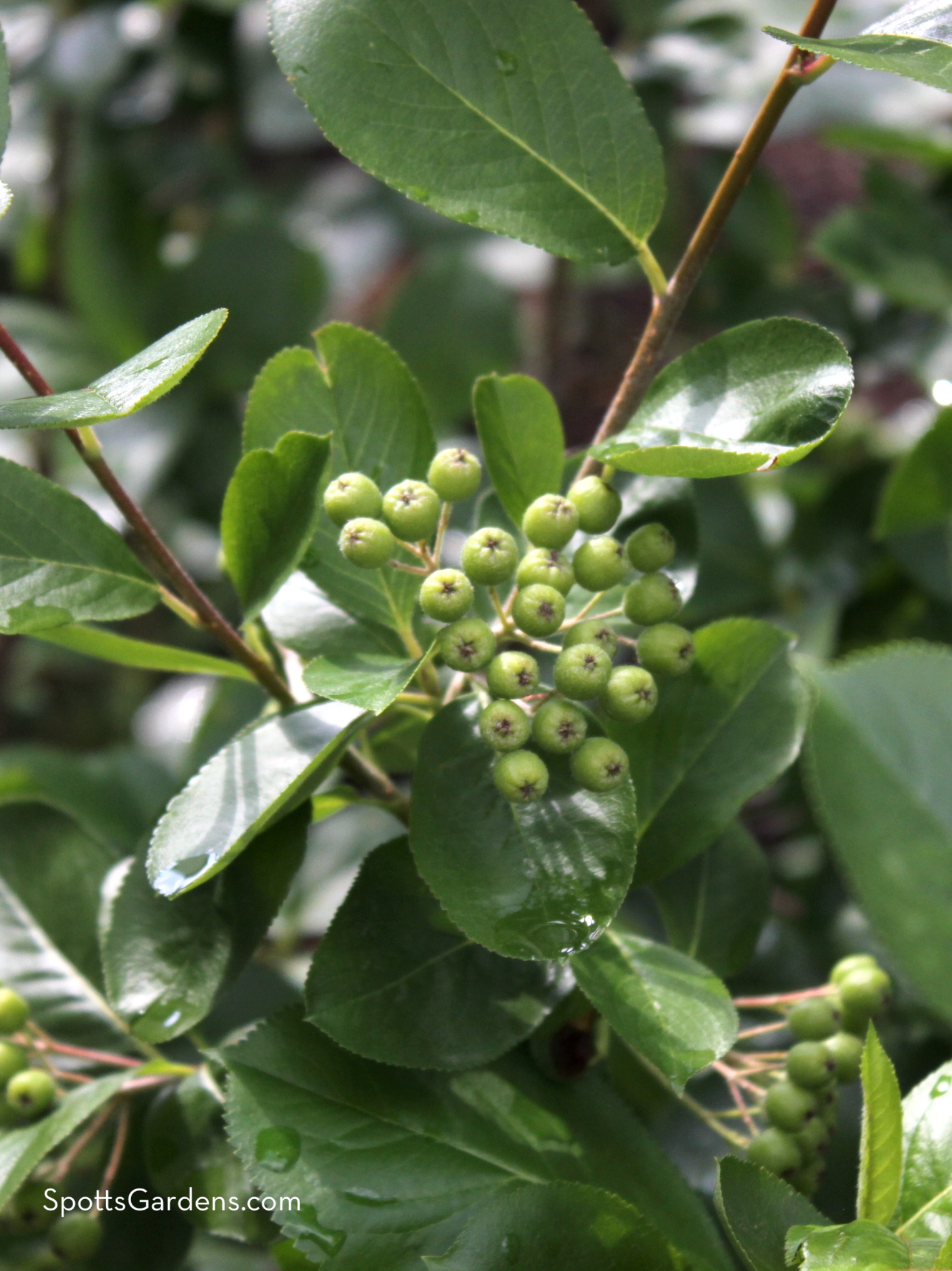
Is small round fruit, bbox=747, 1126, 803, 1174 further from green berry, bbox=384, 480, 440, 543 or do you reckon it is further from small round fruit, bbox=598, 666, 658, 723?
green berry, bbox=384, 480, 440, 543

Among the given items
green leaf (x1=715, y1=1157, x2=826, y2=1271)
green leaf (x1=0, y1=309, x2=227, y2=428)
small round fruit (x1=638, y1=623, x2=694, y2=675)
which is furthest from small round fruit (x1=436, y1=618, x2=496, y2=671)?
green leaf (x1=715, y1=1157, x2=826, y2=1271)

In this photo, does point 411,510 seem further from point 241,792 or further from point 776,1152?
point 776,1152

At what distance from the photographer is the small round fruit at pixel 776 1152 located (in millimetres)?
794

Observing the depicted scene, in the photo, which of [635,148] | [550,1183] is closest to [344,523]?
[635,148]

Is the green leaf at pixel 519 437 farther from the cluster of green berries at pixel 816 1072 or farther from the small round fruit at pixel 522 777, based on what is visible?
the cluster of green berries at pixel 816 1072

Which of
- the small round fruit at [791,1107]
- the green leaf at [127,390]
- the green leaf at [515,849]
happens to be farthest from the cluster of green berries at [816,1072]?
the green leaf at [127,390]

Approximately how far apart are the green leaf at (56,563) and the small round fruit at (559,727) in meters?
0.26

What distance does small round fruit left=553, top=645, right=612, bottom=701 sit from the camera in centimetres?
69

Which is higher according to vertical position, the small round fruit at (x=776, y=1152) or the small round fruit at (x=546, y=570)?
the small round fruit at (x=546, y=570)

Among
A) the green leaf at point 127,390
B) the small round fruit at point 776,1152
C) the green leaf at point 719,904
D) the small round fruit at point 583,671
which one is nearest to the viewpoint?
the green leaf at point 127,390

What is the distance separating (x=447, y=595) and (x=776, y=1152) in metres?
0.46

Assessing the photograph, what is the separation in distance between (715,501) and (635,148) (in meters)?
0.91

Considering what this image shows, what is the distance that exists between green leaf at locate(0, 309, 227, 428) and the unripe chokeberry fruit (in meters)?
0.26

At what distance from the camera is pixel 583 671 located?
0.69 m
